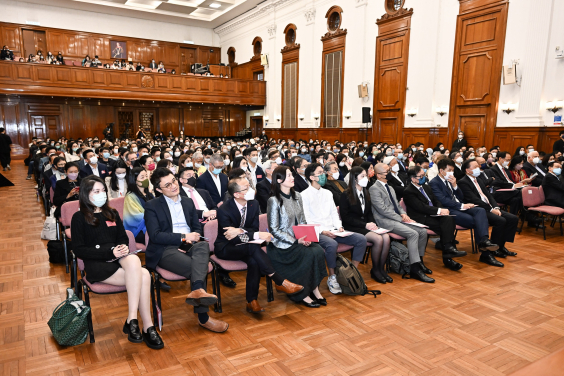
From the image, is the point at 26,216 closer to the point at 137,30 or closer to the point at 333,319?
the point at 333,319

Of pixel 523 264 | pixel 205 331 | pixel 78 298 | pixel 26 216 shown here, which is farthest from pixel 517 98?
pixel 26 216

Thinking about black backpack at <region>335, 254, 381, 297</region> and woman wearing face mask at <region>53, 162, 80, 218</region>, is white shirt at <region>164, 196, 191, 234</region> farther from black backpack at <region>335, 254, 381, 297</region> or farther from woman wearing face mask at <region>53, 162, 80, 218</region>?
woman wearing face mask at <region>53, 162, 80, 218</region>

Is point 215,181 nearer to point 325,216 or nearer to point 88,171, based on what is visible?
point 325,216

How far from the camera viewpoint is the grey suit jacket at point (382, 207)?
469 cm

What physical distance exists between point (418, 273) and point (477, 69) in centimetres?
931

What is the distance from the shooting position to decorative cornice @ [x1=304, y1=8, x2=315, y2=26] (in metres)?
17.1

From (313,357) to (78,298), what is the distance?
1974 mm

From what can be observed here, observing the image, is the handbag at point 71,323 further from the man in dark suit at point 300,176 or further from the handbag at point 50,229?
the man in dark suit at point 300,176

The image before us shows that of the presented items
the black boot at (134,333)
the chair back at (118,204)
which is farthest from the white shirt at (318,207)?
the chair back at (118,204)

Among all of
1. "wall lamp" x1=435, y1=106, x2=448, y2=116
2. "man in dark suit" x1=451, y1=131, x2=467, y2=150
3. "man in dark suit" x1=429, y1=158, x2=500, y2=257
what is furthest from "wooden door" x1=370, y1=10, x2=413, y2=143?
"man in dark suit" x1=429, y1=158, x2=500, y2=257

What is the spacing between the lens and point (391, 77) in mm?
14000

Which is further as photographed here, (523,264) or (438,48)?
(438,48)

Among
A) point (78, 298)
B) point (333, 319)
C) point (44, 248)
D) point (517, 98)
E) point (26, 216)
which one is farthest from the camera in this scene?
point (517, 98)

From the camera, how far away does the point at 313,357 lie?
2.89 metres
